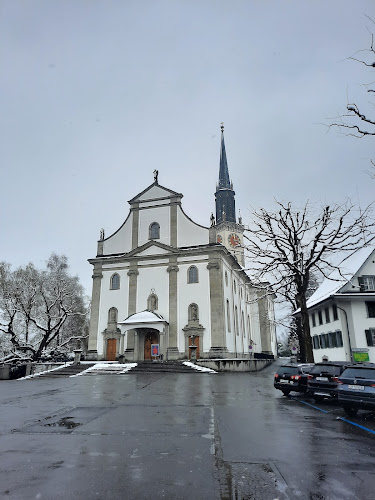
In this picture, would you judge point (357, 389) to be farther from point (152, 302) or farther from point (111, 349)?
point (111, 349)

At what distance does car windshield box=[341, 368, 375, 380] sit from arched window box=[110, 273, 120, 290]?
2969cm

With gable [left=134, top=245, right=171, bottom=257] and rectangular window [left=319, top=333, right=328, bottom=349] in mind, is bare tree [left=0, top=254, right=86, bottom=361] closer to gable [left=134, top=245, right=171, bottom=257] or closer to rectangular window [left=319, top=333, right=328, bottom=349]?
gable [left=134, top=245, right=171, bottom=257]

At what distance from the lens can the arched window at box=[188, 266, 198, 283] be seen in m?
36.2

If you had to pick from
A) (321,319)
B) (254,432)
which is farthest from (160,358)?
(254,432)

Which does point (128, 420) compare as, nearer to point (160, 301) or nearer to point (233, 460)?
point (233, 460)

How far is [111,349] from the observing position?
36.3 meters

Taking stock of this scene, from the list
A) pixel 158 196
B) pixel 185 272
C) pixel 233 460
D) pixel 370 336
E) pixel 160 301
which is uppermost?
pixel 158 196

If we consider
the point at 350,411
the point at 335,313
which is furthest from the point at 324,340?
the point at 350,411

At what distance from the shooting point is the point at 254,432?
7.73 m

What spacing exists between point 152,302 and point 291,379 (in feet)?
75.0

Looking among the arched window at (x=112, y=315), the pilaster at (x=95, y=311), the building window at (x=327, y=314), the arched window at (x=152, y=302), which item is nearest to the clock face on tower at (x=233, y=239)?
the arched window at (x=152, y=302)

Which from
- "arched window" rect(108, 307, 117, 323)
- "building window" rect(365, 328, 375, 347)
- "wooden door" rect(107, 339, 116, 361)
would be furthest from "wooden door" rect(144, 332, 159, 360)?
"building window" rect(365, 328, 375, 347)

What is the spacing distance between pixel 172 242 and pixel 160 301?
19.9ft

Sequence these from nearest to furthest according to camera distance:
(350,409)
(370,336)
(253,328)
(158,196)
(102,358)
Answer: (350,409) < (370,336) < (102,358) < (158,196) < (253,328)
